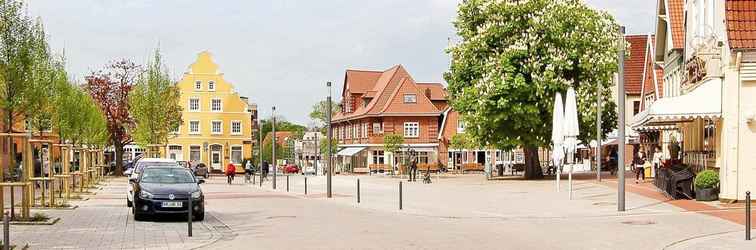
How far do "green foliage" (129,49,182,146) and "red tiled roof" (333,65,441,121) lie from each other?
1092 inches

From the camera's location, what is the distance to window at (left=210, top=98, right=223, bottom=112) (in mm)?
85556

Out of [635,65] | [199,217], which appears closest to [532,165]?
[635,65]

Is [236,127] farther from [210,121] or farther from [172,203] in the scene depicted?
[172,203]

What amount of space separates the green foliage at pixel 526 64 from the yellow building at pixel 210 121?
42982 mm

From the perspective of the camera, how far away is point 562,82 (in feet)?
141

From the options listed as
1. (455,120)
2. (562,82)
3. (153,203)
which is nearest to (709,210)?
(153,203)

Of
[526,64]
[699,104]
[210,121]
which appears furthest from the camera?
[210,121]

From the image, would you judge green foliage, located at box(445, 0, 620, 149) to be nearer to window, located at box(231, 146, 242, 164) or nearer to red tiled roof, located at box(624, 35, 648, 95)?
red tiled roof, located at box(624, 35, 648, 95)

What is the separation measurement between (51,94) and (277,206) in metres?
7.60

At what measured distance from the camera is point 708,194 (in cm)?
2564

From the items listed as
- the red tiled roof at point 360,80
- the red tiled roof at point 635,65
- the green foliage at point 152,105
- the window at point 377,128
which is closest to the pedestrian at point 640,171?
the red tiled roof at point 635,65

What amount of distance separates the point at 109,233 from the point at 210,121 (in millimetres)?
67368

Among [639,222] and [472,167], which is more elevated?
[639,222]

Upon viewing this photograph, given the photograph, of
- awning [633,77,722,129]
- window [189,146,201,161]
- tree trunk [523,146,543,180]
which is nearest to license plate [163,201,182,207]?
awning [633,77,722,129]
